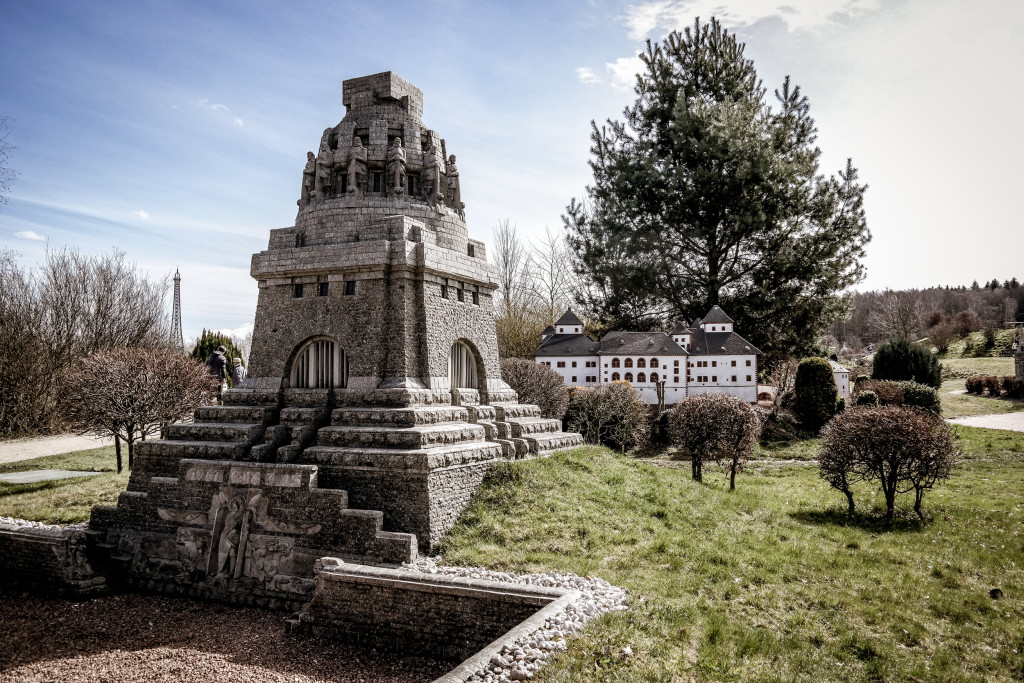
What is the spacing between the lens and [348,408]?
1277 cm

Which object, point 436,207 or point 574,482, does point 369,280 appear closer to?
point 436,207

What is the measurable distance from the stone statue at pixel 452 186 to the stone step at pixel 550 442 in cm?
569

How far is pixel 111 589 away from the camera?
11445 millimetres

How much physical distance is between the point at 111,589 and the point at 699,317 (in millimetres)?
29395

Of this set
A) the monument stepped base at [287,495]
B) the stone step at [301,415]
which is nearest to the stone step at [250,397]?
the monument stepped base at [287,495]

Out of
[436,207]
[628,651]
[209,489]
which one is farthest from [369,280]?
[628,651]

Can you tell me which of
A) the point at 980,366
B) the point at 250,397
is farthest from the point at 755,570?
the point at 980,366

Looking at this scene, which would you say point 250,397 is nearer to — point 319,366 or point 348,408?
point 319,366

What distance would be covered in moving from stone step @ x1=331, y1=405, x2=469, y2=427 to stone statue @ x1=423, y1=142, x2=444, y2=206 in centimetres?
492

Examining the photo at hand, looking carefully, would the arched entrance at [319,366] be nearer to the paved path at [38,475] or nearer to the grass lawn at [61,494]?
the grass lawn at [61,494]

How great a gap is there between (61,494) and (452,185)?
40.7 ft

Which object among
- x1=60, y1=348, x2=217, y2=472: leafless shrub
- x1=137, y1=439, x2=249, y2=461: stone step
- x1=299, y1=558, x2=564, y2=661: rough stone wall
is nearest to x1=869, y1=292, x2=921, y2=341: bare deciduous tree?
x1=60, y1=348, x2=217, y2=472: leafless shrub

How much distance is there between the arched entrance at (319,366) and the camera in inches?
547

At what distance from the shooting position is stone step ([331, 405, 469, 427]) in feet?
39.3
